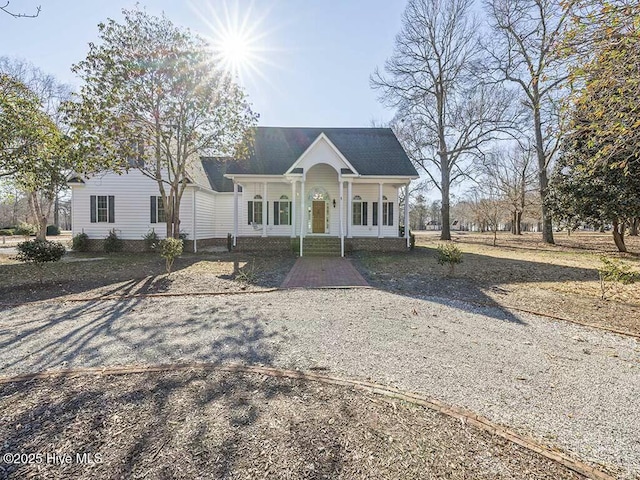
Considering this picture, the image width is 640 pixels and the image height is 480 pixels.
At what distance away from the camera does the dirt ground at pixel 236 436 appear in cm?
220

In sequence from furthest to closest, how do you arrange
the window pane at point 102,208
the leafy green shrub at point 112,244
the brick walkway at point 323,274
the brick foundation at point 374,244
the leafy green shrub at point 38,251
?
1. the window pane at point 102,208
2. the brick foundation at point 374,244
3. the leafy green shrub at point 112,244
4. the brick walkway at point 323,274
5. the leafy green shrub at point 38,251

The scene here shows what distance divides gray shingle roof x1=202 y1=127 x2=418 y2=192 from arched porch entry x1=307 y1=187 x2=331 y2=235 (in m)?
2.31

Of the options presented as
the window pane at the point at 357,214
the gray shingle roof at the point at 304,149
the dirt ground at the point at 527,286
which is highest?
the gray shingle roof at the point at 304,149

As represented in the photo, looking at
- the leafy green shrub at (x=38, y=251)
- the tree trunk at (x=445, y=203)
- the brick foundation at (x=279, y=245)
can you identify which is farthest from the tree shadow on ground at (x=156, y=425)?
the tree trunk at (x=445, y=203)

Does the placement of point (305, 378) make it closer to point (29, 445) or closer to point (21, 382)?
point (29, 445)

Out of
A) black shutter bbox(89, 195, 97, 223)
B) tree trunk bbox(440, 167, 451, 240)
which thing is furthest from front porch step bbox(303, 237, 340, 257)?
tree trunk bbox(440, 167, 451, 240)

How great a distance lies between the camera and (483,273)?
1085cm

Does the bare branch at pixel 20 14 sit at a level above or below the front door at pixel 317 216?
above

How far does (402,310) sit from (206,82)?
1171 centimetres

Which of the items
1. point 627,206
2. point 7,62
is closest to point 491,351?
point 627,206

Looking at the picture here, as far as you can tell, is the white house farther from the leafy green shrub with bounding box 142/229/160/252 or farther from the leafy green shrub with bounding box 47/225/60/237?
the leafy green shrub with bounding box 47/225/60/237

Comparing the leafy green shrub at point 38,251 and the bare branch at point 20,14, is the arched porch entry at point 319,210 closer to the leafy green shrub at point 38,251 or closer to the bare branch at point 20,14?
the leafy green shrub at point 38,251

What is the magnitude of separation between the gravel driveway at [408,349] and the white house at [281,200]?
9653 mm

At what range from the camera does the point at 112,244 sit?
57.0 ft
